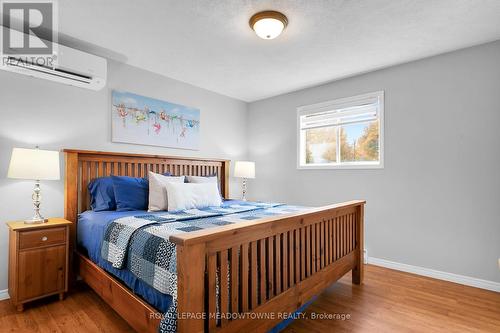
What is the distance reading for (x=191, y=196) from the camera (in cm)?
278

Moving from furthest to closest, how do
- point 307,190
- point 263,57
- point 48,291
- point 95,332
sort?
point 307,190 → point 263,57 → point 48,291 → point 95,332

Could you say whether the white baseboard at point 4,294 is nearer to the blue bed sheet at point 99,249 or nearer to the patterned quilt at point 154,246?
the blue bed sheet at point 99,249

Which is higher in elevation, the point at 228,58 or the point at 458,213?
the point at 228,58

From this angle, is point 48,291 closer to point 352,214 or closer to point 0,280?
point 0,280

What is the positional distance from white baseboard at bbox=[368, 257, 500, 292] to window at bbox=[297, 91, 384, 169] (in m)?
1.16

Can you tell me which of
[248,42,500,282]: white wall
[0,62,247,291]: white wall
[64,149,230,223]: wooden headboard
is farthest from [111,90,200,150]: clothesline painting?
[248,42,500,282]: white wall

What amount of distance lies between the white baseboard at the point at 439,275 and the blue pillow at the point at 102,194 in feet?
10.0

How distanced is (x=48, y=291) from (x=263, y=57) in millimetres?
3008

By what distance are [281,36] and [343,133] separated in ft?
5.73

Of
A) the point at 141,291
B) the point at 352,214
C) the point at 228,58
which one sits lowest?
the point at 141,291

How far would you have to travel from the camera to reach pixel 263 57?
116 inches

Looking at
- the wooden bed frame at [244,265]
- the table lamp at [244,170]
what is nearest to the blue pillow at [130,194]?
the wooden bed frame at [244,265]

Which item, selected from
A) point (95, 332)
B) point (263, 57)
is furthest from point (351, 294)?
point (263, 57)

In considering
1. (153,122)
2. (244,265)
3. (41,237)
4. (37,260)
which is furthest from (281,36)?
(37,260)
